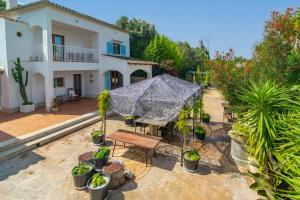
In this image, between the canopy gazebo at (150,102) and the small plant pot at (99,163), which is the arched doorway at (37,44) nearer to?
the canopy gazebo at (150,102)

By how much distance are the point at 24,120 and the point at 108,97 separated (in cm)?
710

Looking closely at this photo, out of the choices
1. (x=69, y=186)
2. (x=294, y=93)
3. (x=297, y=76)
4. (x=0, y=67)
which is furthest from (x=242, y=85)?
(x=0, y=67)

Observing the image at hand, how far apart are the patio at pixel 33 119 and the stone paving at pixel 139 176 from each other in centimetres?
219

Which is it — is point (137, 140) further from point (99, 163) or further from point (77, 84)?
point (77, 84)

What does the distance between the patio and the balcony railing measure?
13.4 feet

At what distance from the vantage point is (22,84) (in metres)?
15.0

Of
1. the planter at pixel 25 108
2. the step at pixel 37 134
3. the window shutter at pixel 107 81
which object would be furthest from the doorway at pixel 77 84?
the step at pixel 37 134

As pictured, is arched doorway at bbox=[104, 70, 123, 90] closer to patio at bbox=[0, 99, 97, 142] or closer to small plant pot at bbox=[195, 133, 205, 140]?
patio at bbox=[0, 99, 97, 142]

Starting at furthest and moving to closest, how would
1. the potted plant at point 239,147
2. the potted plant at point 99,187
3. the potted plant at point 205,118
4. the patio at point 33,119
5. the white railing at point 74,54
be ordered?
the white railing at point 74,54 → the potted plant at point 205,118 → the patio at point 33,119 → the potted plant at point 239,147 → the potted plant at point 99,187

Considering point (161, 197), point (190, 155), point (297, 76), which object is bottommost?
point (161, 197)

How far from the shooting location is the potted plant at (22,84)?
48.3 feet

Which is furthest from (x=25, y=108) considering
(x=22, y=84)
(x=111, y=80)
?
(x=111, y=80)

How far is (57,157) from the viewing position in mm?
8945

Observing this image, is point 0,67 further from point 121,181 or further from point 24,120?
point 121,181
